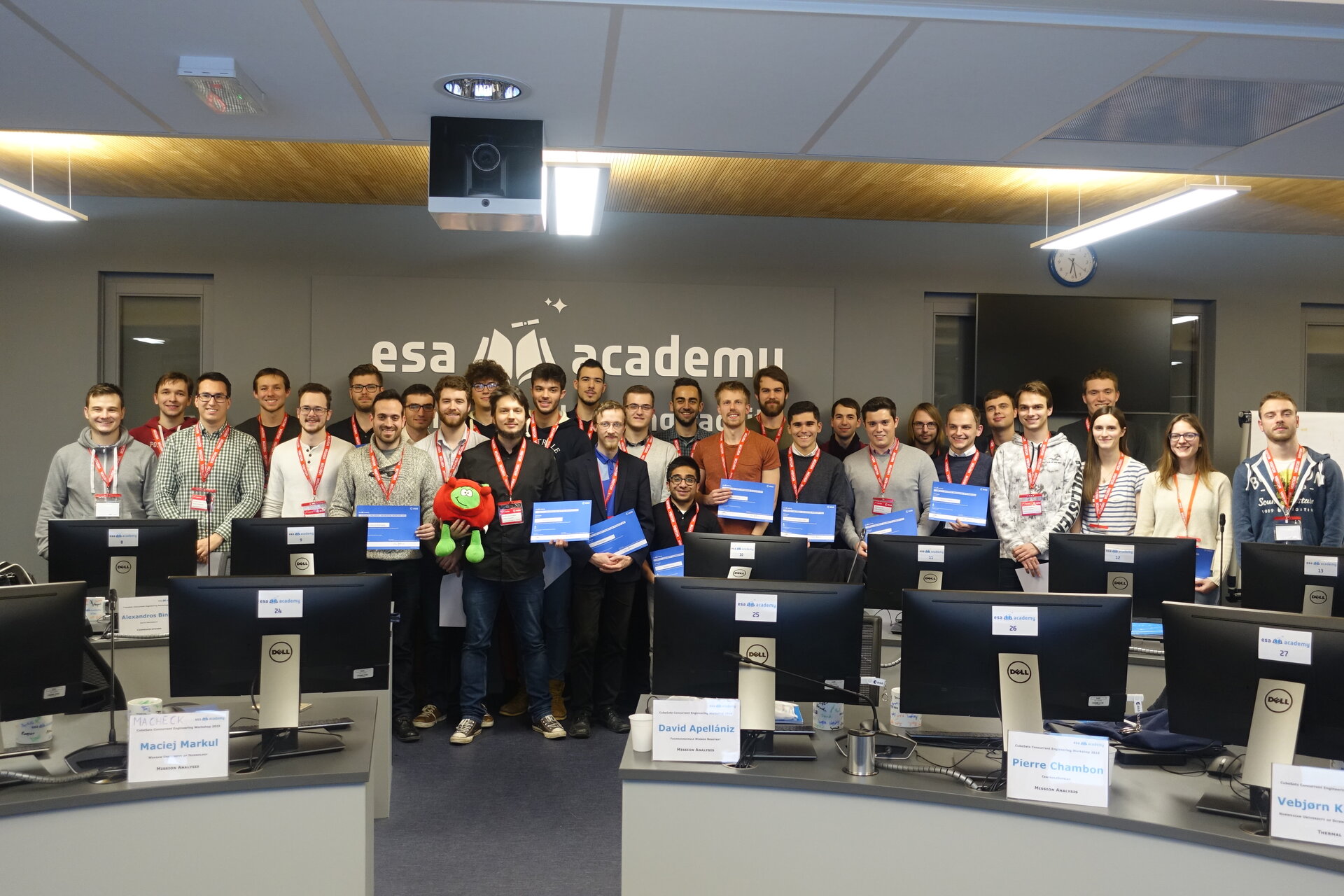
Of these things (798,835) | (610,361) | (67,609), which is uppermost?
(610,361)

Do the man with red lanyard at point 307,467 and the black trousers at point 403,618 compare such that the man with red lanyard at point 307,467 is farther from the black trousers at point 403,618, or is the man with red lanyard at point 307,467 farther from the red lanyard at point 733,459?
the red lanyard at point 733,459

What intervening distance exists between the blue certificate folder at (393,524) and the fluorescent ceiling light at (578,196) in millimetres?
1896

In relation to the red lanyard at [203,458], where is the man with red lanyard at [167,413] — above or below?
above

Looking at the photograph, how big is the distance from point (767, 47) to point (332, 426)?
4.14 m

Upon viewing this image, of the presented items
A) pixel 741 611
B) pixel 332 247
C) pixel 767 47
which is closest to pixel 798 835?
pixel 741 611

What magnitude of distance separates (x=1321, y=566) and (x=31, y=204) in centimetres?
653

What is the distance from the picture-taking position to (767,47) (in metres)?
2.88

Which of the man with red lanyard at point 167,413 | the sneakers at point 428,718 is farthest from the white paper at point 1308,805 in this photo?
the man with red lanyard at point 167,413

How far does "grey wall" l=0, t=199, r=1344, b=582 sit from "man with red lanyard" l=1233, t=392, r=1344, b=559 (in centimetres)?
200

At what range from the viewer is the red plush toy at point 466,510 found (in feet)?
14.0

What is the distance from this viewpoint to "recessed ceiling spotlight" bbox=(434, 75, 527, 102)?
3191 mm

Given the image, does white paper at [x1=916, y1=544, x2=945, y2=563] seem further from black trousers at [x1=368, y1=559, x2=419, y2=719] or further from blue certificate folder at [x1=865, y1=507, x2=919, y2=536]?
black trousers at [x1=368, y1=559, x2=419, y2=719]

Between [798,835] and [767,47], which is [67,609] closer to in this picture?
[798,835]

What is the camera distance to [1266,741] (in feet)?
6.57
